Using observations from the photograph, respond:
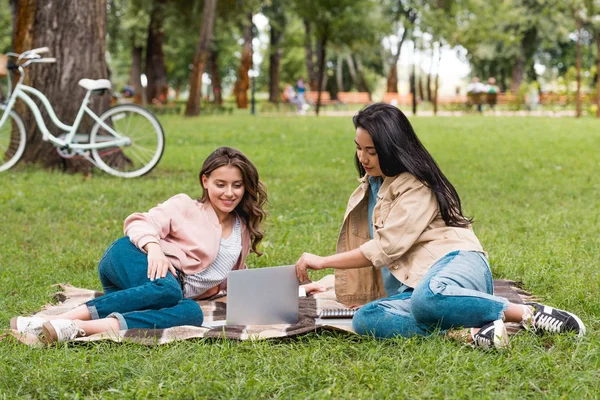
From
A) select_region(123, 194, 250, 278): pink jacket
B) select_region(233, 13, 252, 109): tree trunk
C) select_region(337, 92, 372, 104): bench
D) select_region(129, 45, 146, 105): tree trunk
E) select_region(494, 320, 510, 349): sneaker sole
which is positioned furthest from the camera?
select_region(337, 92, 372, 104): bench

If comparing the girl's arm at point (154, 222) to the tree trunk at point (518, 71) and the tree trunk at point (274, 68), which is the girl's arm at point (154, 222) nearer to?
the tree trunk at point (274, 68)

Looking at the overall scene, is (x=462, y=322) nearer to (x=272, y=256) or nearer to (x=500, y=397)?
(x=500, y=397)

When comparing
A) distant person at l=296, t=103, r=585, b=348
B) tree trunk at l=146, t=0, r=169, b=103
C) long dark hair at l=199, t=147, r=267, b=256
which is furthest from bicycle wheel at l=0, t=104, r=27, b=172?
tree trunk at l=146, t=0, r=169, b=103

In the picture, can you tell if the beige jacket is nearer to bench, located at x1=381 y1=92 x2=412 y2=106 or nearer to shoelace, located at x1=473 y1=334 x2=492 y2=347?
shoelace, located at x1=473 y1=334 x2=492 y2=347

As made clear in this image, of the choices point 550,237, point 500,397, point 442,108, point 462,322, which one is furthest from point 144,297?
point 442,108

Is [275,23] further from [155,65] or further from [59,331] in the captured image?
[59,331]

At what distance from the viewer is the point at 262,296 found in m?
3.62

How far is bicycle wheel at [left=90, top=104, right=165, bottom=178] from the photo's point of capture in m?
8.33

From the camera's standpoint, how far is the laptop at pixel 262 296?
355 cm

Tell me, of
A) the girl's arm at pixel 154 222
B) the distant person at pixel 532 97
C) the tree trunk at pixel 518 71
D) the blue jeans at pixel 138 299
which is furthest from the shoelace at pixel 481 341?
the tree trunk at pixel 518 71

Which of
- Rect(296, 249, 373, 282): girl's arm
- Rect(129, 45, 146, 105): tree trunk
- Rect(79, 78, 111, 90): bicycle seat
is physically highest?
Rect(129, 45, 146, 105): tree trunk

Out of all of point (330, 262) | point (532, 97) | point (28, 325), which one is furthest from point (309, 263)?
point (532, 97)

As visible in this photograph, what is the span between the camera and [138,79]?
33.1 meters

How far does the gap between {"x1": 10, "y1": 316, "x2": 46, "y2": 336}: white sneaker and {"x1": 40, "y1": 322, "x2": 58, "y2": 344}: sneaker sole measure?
0.09m
